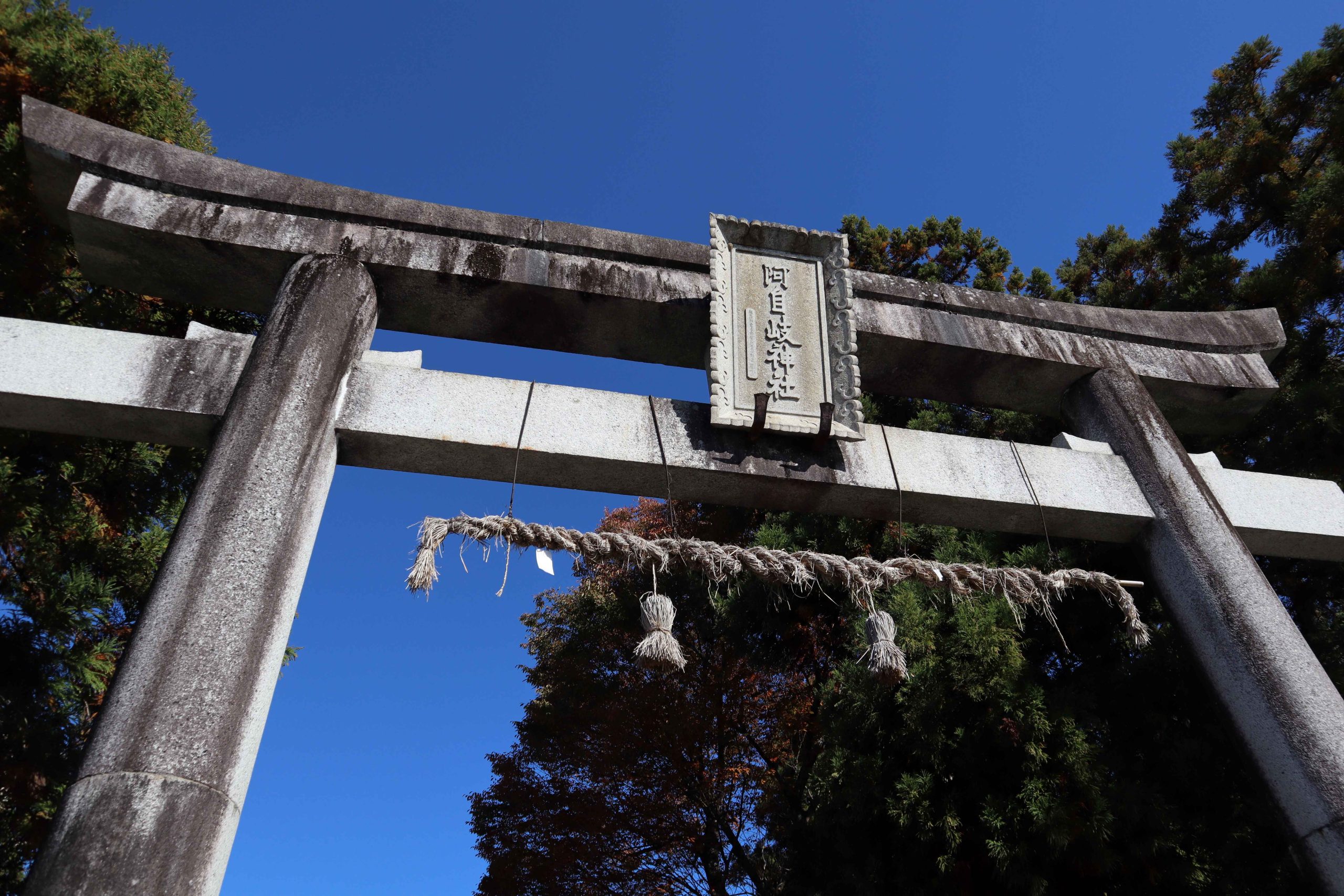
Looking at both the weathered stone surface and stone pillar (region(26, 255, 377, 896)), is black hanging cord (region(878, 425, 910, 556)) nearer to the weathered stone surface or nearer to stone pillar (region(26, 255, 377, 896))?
stone pillar (region(26, 255, 377, 896))

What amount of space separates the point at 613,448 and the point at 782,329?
1.13 metres

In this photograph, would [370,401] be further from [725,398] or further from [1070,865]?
[1070,865]

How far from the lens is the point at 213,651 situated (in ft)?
9.25

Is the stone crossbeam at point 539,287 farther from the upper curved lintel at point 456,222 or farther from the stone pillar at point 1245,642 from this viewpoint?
the stone pillar at point 1245,642

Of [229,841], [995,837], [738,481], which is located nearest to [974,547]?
[995,837]

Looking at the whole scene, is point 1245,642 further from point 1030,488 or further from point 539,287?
point 539,287

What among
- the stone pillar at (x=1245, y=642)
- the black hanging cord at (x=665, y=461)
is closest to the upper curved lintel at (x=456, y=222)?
the stone pillar at (x=1245, y=642)

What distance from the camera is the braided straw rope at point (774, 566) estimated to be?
3393mm

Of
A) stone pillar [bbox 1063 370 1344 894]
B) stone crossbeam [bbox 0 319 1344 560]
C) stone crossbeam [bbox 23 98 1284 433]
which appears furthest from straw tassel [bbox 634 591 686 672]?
stone pillar [bbox 1063 370 1344 894]

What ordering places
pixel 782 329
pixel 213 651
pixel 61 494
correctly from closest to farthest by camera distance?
1. pixel 213 651
2. pixel 782 329
3. pixel 61 494

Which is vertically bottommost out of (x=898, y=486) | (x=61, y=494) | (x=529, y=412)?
(x=898, y=486)

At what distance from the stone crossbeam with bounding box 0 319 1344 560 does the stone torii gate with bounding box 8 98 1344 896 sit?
0.01m

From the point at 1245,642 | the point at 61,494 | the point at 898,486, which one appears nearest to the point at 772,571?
the point at 898,486

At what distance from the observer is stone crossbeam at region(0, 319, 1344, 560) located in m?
3.53
